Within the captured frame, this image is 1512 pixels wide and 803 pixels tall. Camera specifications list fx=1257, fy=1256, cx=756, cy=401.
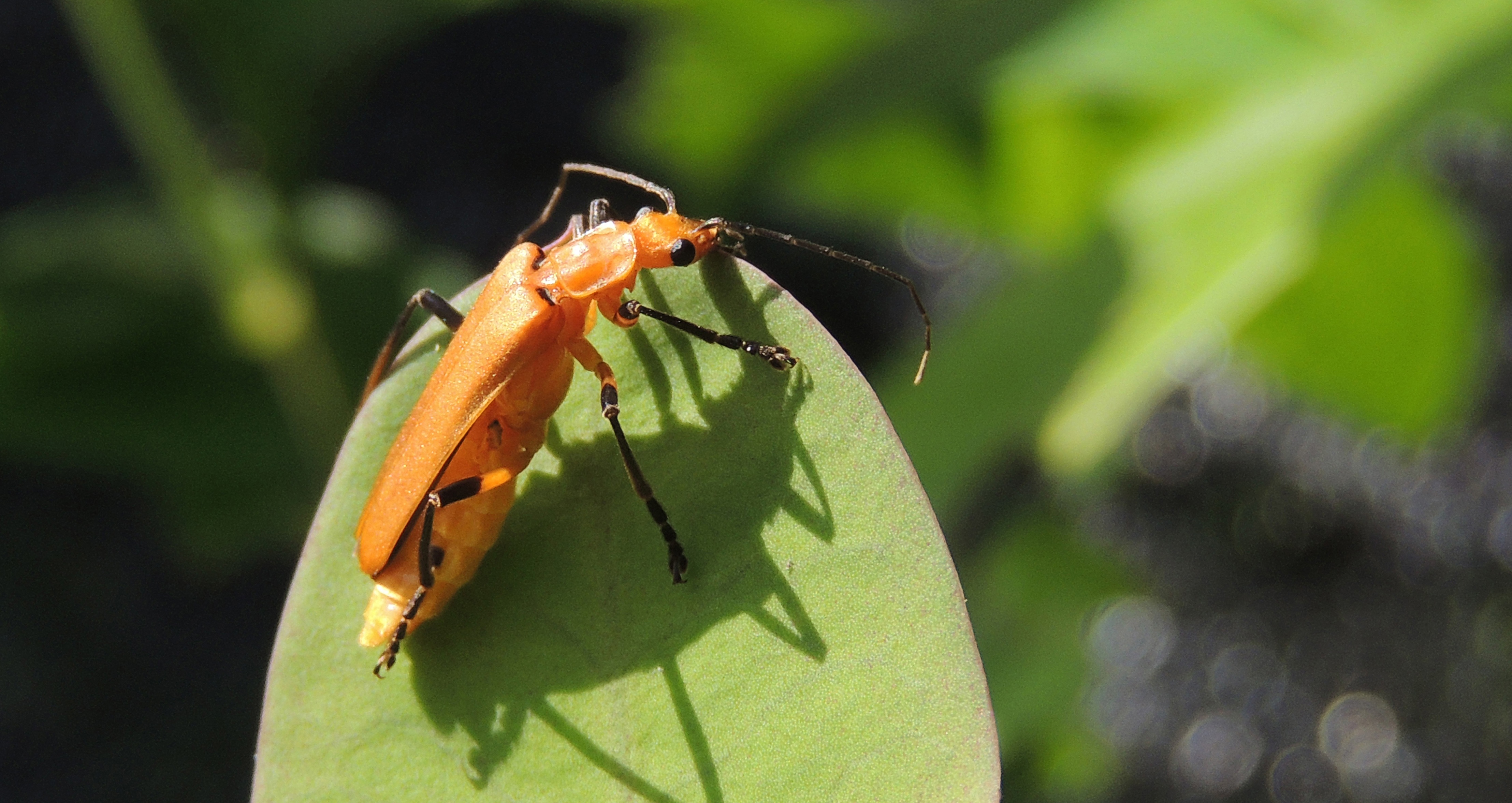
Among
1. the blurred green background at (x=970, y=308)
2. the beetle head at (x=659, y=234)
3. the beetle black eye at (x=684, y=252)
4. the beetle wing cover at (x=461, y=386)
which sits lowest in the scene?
the blurred green background at (x=970, y=308)

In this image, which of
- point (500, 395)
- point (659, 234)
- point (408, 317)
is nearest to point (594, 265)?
point (659, 234)

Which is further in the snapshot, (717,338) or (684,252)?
(684,252)

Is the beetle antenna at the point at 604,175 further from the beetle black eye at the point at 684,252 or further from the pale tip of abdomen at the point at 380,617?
the pale tip of abdomen at the point at 380,617

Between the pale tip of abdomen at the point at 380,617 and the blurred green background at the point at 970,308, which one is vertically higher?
the pale tip of abdomen at the point at 380,617

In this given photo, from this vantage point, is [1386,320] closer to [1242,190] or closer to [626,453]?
[1242,190]

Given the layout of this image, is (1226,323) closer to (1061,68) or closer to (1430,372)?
(1061,68)

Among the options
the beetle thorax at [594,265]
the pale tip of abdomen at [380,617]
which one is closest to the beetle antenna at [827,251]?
the beetle thorax at [594,265]
